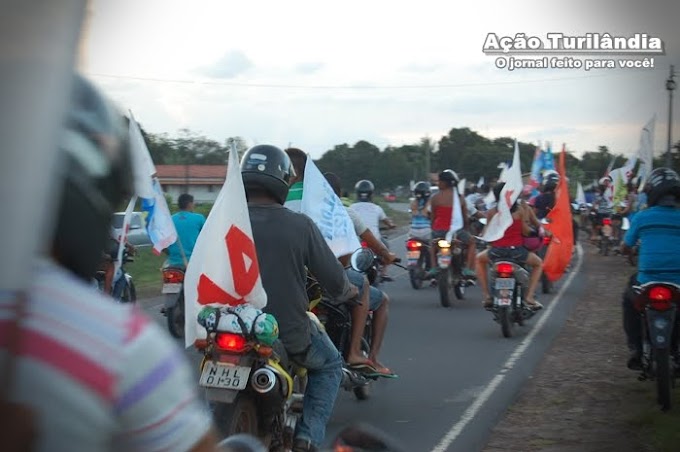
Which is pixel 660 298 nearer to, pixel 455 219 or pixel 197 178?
pixel 455 219

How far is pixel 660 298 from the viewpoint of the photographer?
7418mm

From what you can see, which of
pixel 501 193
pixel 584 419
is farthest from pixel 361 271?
pixel 501 193

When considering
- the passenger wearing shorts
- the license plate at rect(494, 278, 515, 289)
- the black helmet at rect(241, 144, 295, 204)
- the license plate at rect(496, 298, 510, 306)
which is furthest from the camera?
the passenger wearing shorts

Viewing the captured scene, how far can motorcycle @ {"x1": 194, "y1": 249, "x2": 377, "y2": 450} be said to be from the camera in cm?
476

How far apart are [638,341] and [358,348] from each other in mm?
2342

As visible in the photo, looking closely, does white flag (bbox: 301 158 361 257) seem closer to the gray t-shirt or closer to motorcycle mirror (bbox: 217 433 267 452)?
the gray t-shirt

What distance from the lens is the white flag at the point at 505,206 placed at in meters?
11.9

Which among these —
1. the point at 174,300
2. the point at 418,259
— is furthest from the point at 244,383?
the point at 418,259

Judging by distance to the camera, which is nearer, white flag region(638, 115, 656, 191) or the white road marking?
the white road marking

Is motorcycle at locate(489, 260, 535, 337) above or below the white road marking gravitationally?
above

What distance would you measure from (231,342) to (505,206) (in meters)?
7.79

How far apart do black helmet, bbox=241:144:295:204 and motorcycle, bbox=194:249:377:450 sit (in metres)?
0.81

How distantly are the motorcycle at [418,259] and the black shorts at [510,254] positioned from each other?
4512mm

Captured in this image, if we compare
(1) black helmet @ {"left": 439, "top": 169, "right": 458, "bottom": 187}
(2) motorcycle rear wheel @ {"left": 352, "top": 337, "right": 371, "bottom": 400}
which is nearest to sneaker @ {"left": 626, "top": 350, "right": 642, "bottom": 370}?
(2) motorcycle rear wheel @ {"left": 352, "top": 337, "right": 371, "bottom": 400}
